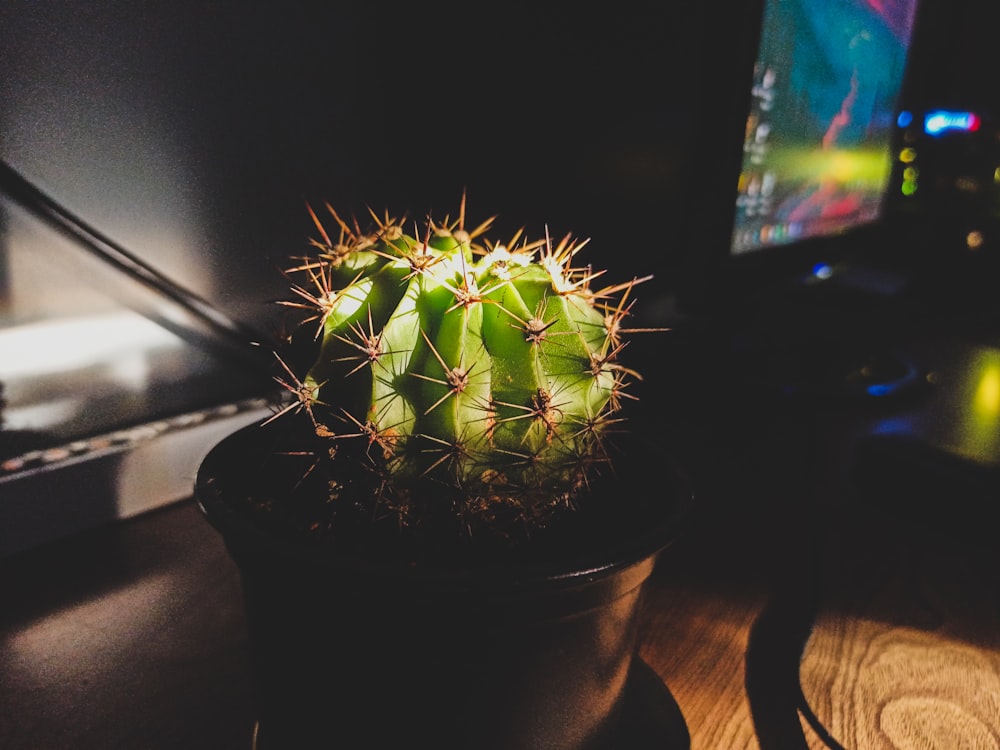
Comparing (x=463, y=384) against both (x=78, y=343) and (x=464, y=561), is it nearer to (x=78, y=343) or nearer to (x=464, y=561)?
(x=464, y=561)

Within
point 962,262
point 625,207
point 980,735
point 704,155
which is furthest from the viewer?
point 962,262

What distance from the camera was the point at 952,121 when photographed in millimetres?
1403

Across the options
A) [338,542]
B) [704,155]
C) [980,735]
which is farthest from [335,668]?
[704,155]

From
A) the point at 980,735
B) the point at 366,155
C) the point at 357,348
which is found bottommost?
the point at 980,735

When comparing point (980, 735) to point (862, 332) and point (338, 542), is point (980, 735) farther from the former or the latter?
point (862, 332)

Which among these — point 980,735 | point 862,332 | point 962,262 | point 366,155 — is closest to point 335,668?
point 980,735

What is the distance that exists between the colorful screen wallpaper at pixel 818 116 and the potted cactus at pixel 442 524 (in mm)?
467

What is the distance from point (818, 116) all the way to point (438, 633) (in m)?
0.79

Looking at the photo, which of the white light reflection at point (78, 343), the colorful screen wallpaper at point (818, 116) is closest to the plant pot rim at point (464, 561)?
the white light reflection at point (78, 343)

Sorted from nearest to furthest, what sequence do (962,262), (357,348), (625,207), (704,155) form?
(357,348) < (704,155) < (625,207) < (962,262)

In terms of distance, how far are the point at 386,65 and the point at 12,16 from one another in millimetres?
370

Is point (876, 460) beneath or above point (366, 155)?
beneath

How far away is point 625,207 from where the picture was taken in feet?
2.97

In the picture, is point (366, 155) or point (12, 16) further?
point (366, 155)
